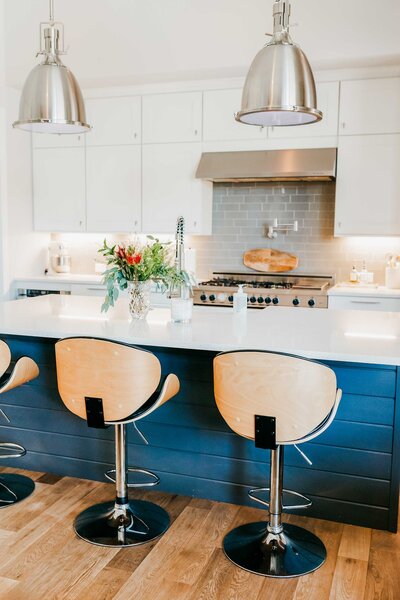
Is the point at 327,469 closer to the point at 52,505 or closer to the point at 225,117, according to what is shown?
the point at 52,505

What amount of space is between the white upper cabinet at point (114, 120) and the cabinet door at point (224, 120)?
67 centimetres

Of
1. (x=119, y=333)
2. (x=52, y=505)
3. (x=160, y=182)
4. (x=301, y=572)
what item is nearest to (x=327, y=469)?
(x=301, y=572)

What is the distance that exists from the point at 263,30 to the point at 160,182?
1.59m

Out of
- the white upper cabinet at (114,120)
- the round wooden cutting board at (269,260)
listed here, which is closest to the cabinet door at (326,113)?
the round wooden cutting board at (269,260)

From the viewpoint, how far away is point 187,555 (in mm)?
2566

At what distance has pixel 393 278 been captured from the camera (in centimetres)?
505

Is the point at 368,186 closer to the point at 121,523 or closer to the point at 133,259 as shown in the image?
the point at 133,259

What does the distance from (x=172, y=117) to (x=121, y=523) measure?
3.82m

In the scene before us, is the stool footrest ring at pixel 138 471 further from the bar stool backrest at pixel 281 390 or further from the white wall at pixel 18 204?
the white wall at pixel 18 204

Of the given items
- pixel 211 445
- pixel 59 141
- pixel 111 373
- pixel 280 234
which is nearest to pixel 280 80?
pixel 111 373

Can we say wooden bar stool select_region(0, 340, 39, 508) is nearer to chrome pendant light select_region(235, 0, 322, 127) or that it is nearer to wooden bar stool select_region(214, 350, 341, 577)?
wooden bar stool select_region(214, 350, 341, 577)

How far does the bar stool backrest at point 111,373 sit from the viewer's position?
2463mm

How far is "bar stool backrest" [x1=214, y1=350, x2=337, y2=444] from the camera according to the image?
2229mm

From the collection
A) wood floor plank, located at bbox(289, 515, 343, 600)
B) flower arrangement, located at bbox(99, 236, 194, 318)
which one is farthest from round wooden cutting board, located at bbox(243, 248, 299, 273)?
wood floor plank, located at bbox(289, 515, 343, 600)
